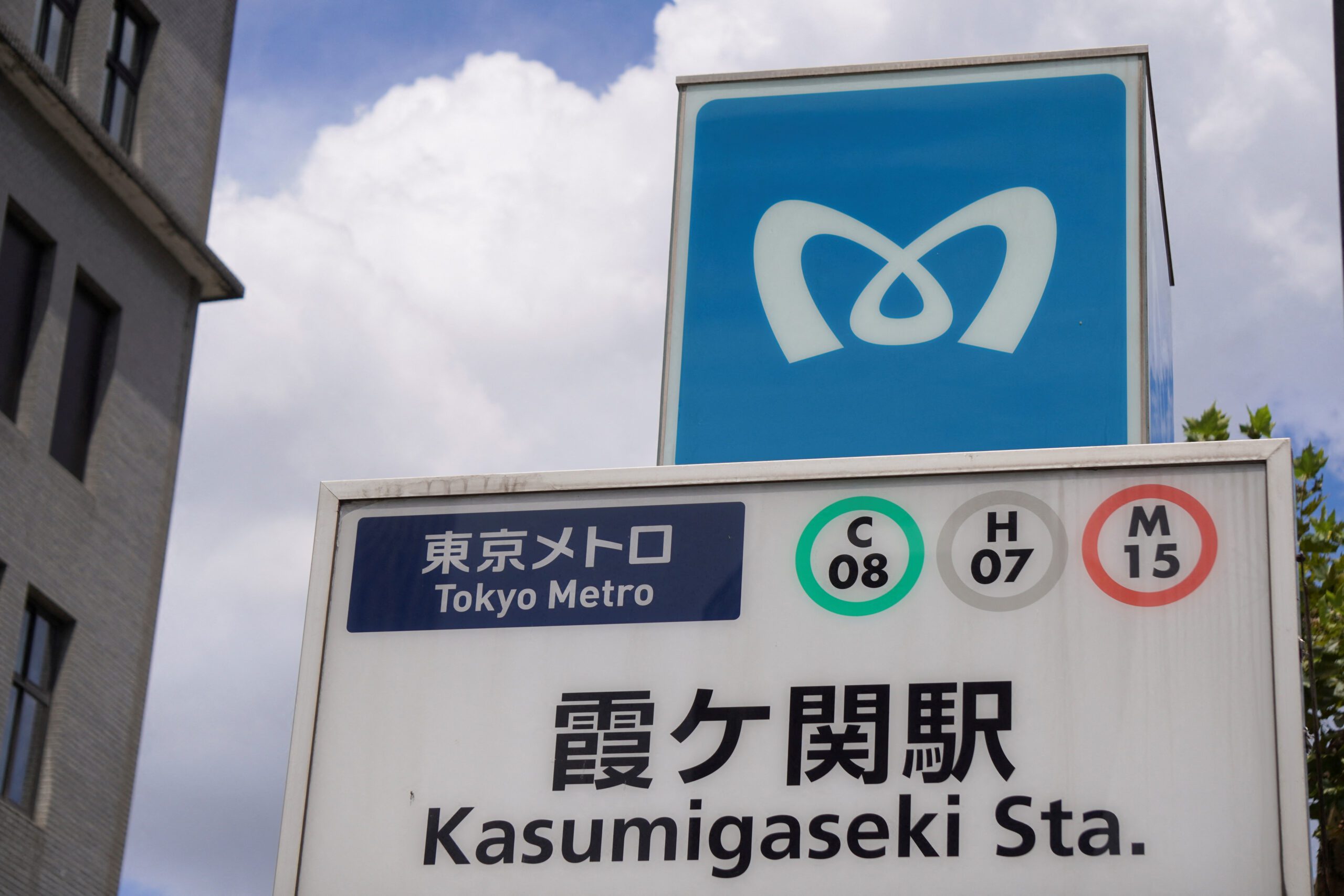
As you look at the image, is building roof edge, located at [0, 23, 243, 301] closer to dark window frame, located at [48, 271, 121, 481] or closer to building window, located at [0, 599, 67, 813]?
dark window frame, located at [48, 271, 121, 481]

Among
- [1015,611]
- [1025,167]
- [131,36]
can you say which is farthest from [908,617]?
[131,36]

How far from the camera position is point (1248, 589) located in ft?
9.75

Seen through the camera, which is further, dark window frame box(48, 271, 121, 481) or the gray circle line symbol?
dark window frame box(48, 271, 121, 481)

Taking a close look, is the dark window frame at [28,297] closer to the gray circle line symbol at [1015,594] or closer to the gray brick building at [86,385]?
the gray brick building at [86,385]

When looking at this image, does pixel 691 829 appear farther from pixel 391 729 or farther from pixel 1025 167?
pixel 1025 167

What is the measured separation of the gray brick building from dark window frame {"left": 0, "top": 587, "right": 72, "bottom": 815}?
0.02 meters

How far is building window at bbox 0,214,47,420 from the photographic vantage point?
2011cm

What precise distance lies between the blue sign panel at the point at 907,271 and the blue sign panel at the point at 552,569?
2.88 feet

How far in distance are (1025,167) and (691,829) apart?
2.03 m

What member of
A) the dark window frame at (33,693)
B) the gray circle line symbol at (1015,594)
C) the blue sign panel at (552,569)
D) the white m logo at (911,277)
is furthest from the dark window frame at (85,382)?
the gray circle line symbol at (1015,594)

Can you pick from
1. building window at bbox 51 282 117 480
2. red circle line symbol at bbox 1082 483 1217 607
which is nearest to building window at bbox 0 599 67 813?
building window at bbox 51 282 117 480

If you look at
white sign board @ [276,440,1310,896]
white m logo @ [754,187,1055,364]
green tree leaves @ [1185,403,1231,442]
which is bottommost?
white sign board @ [276,440,1310,896]

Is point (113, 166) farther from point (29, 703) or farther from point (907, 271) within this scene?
point (907, 271)

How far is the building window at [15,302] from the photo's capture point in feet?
66.0
